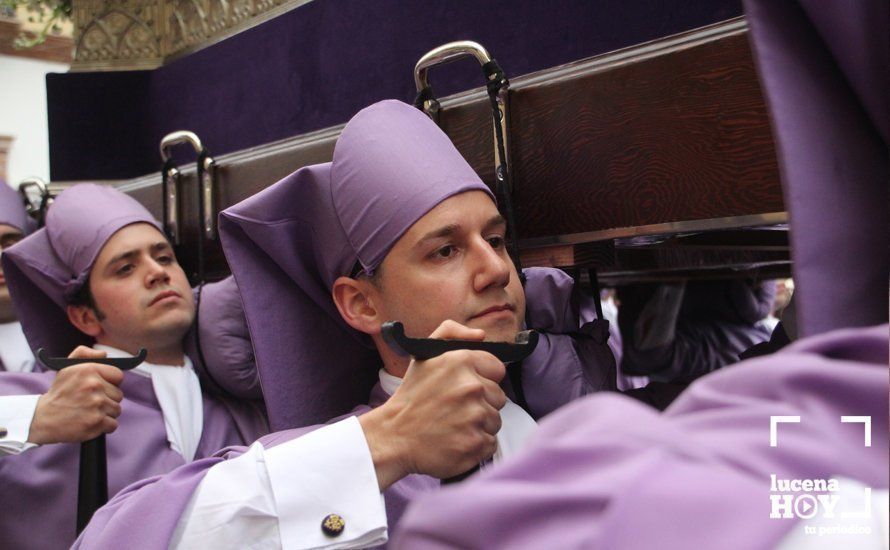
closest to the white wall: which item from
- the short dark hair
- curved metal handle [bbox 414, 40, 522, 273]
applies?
the short dark hair

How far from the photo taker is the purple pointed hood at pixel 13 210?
249cm

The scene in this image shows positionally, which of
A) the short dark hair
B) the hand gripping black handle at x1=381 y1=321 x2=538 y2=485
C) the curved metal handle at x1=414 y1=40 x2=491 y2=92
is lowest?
the short dark hair

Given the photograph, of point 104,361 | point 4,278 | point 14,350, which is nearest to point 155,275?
point 104,361

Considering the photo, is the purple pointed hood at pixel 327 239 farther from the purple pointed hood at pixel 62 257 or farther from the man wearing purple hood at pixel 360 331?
the purple pointed hood at pixel 62 257

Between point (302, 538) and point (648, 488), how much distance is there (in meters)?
0.82

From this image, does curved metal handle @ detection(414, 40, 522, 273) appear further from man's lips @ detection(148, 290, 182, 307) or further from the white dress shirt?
man's lips @ detection(148, 290, 182, 307)

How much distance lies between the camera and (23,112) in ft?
28.7

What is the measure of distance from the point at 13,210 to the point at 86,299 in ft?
2.01

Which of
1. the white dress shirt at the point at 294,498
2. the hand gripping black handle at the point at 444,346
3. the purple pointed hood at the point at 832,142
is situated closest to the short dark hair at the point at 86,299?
the white dress shirt at the point at 294,498

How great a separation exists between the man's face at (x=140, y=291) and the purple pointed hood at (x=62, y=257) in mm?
31

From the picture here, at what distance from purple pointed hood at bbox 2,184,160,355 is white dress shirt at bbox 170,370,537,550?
108 cm

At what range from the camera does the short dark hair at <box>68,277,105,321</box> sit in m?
2.07

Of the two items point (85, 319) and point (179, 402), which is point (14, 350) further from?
point (179, 402)

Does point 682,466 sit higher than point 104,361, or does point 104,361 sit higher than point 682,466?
point 682,466
